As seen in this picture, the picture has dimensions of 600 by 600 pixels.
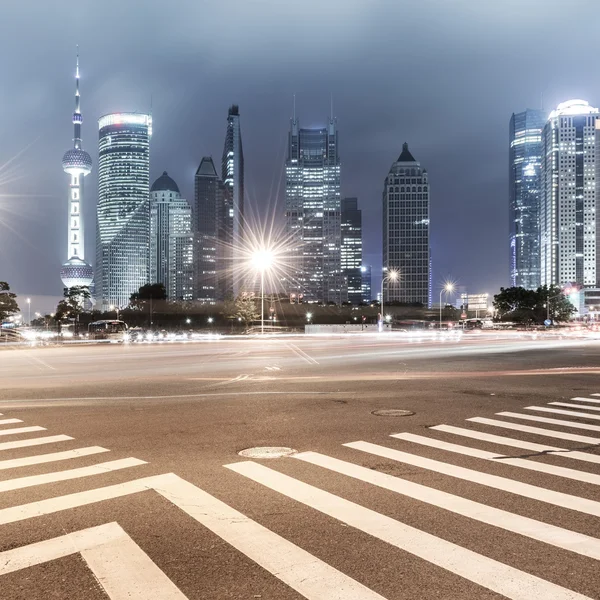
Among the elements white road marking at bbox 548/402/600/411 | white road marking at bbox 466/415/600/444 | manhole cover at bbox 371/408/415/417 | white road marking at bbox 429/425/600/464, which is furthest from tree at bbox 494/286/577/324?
white road marking at bbox 429/425/600/464

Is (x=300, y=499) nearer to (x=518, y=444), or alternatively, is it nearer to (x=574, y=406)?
(x=518, y=444)

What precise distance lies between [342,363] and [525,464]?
16739 mm

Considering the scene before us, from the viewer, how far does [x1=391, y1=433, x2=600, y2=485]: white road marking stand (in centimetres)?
722

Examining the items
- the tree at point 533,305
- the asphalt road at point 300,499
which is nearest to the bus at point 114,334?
the asphalt road at point 300,499

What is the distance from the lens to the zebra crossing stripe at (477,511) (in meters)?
5.10

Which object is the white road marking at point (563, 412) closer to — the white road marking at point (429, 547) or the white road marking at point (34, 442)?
the white road marking at point (429, 547)

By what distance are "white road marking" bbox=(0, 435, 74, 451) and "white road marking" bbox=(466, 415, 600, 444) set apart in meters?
7.28

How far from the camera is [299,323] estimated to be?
118438mm

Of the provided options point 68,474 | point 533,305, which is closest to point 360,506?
point 68,474

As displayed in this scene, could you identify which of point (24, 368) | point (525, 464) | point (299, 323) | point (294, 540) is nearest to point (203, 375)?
point (24, 368)

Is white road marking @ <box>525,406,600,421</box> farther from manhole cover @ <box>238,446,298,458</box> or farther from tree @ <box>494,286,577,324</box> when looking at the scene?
tree @ <box>494,286,577,324</box>

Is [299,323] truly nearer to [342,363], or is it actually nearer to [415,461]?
[342,363]

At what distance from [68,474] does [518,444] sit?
6482 millimetres

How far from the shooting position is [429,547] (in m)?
5.00
